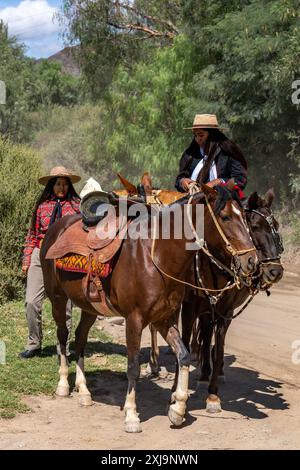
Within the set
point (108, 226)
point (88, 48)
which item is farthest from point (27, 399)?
point (88, 48)

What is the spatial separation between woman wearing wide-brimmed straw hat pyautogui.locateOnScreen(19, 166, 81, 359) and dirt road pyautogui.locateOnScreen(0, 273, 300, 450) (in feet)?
3.36

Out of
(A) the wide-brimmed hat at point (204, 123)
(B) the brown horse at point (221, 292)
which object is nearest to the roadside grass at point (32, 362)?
(B) the brown horse at point (221, 292)

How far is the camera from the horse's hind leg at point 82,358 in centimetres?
680

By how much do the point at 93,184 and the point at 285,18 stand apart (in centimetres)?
815

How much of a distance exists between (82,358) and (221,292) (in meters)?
1.62

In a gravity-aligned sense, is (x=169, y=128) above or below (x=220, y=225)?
above

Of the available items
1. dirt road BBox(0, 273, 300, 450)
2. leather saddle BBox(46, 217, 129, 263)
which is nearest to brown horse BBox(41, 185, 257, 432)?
leather saddle BBox(46, 217, 129, 263)

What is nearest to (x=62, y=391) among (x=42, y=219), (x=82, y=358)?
(x=82, y=358)

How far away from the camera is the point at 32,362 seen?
806cm

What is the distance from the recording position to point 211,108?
19.7 meters

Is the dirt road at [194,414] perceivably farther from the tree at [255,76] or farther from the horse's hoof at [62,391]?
the tree at [255,76]

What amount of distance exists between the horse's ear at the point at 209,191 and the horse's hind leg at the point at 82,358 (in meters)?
2.13

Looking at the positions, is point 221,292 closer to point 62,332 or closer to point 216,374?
point 216,374

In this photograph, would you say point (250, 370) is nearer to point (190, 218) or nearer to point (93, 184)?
point (190, 218)
